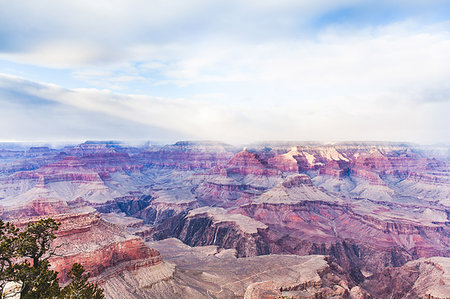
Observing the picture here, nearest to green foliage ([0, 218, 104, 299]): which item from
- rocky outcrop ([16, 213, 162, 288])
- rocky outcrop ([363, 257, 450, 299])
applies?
rocky outcrop ([16, 213, 162, 288])

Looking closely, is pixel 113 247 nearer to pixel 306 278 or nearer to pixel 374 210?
pixel 306 278

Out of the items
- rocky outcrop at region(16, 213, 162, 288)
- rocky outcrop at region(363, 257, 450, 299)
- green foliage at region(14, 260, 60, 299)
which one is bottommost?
rocky outcrop at region(363, 257, 450, 299)

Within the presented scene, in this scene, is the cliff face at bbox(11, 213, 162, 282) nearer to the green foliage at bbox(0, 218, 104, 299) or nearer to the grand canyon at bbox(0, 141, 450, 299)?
the grand canyon at bbox(0, 141, 450, 299)

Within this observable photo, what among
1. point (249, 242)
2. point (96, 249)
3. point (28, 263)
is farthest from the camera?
point (249, 242)

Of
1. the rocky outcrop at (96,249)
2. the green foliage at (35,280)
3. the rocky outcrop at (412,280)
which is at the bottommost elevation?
the rocky outcrop at (412,280)

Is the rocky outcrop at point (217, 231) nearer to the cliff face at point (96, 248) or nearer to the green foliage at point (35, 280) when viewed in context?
the cliff face at point (96, 248)

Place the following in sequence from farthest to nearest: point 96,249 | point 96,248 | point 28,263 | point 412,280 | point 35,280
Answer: point 412,280
point 96,248
point 96,249
point 28,263
point 35,280

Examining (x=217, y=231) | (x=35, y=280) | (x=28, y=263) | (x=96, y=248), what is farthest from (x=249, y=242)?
(x=35, y=280)

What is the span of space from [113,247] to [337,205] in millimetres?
129240

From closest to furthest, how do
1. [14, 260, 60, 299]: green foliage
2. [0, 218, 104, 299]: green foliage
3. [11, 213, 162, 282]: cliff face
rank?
[0, 218, 104, 299]: green foliage < [14, 260, 60, 299]: green foliage < [11, 213, 162, 282]: cliff face

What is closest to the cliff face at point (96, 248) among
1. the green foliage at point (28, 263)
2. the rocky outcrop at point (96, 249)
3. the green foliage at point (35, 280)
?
the rocky outcrop at point (96, 249)

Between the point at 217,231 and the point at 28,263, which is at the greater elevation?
the point at 28,263

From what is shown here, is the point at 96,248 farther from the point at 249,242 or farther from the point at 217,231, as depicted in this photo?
the point at 217,231

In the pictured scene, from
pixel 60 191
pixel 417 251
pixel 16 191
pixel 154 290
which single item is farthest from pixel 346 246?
pixel 16 191
